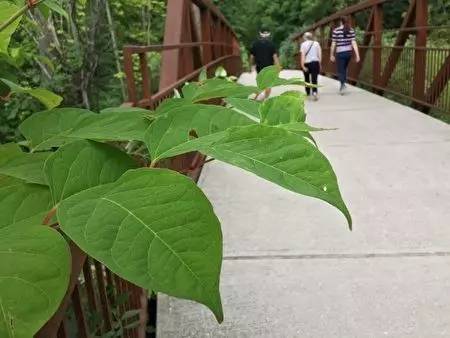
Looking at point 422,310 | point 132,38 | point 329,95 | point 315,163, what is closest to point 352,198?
point 422,310

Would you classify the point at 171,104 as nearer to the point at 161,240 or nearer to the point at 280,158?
the point at 280,158

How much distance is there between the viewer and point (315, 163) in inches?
25.8

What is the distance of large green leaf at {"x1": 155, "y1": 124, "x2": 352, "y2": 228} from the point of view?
2.05ft

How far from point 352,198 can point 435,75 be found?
3.93 m

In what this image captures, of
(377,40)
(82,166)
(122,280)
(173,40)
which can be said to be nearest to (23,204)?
(82,166)

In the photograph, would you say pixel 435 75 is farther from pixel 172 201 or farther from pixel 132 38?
pixel 172 201

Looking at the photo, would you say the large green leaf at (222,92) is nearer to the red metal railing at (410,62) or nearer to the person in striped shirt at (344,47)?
the red metal railing at (410,62)

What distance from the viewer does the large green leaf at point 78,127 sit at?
0.79 meters

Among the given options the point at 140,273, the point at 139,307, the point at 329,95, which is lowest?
the point at 329,95

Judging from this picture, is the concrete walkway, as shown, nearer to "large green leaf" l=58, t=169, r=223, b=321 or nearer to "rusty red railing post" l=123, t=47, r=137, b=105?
"rusty red railing post" l=123, t=47, r=137, b=105

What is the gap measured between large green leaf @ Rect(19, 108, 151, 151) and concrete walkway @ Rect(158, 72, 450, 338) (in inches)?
67.7

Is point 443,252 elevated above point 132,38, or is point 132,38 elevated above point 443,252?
point 132,38

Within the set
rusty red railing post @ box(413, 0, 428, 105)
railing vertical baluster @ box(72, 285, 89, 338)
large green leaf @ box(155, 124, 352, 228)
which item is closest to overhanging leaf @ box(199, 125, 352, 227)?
large green leaf @ box(155, 124, 352, 228)

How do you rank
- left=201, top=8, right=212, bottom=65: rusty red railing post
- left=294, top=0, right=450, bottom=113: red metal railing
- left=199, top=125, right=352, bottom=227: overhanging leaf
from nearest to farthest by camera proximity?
left=199, top=125, right=352, bottom=227: overhanging leaf
left=294, top=0, right=450, bottom=113: red metal railing
left=201, top=8, right=212, bottom=65: rusty red railing post
